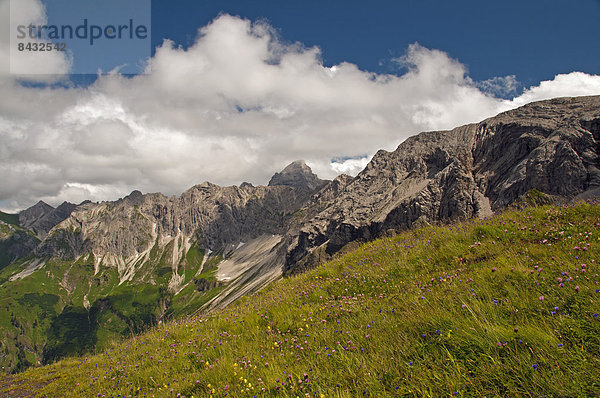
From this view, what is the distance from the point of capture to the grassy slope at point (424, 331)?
3586 millimetres

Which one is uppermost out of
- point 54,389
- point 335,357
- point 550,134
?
point 550,134

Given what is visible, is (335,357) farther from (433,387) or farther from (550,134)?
(550,134)

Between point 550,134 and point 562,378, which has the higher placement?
point 550,134

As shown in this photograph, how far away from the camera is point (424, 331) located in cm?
480

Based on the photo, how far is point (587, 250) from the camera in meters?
5.61

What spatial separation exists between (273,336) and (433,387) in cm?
418

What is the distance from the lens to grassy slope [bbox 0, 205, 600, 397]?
3.59 m

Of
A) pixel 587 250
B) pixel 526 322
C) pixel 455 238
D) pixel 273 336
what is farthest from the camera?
pixel 455 238

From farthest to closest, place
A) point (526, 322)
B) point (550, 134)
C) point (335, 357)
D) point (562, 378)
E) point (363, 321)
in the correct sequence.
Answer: point (550, 134), point (363, 321), point (335, 357), point (526, 322), point (562, 378)

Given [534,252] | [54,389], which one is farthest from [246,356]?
[54,389]

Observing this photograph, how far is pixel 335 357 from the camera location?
5078 mm

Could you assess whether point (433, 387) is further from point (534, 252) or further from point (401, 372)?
point (534, 252)

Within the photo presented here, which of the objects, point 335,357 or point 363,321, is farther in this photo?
point 363,321

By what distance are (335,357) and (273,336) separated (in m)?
2.38
